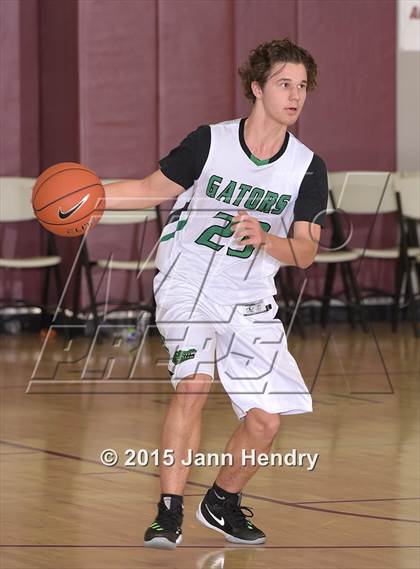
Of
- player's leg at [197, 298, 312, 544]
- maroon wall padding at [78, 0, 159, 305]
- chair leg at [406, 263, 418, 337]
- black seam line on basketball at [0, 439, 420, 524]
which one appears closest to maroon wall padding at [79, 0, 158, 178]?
maroon wall padding at [78, 0, 159, 305]

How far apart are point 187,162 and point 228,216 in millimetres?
227

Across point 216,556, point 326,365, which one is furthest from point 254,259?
point 326,365

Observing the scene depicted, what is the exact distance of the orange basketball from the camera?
419 cm

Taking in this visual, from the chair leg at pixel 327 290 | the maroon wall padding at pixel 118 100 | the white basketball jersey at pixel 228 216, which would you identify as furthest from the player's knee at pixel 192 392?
the chair leg at pixel 327 290

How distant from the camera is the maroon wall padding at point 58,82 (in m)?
10.6

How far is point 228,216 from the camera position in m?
4.15

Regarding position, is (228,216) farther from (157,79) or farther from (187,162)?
(157,79)

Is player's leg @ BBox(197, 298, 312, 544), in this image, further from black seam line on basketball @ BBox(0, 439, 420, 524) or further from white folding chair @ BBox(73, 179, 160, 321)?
white folding chair @ BBox(73, 179, 160, 321)

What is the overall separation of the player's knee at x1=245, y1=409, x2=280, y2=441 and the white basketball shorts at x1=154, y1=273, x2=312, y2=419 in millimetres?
19

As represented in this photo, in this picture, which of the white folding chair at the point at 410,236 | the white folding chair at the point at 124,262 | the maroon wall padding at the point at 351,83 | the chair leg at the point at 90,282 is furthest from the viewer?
the maroon wall padding at the point at 351,83

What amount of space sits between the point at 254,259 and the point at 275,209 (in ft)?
0.63

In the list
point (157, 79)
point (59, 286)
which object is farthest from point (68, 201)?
point (157, 79)

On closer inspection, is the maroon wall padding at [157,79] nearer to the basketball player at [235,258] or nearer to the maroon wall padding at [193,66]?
the maroon wall padding at [193,66]

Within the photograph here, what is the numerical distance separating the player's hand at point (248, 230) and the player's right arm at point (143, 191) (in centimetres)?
43
